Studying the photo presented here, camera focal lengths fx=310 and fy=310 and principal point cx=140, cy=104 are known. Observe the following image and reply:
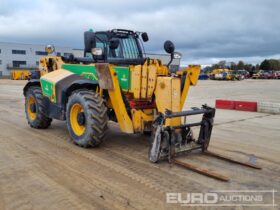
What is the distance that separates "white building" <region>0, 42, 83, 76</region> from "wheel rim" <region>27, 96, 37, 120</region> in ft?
212

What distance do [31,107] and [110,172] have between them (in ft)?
13.9

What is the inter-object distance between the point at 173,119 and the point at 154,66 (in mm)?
1031

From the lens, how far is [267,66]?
293 feet

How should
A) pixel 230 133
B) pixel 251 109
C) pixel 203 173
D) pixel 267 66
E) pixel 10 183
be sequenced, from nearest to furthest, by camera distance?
pixel 10 183, pixel 203 173, pixel 230 133, pixel 251 109, pixel 267 66

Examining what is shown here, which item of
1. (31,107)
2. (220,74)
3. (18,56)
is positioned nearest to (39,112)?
(31,107)

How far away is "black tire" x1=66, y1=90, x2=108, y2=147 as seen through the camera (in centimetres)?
566

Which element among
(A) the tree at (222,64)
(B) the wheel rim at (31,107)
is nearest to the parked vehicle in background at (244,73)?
(A) the tree at (222,64)

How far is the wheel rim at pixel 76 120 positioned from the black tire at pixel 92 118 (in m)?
0.17

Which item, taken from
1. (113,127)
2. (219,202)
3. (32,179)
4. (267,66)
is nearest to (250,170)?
(219,202)

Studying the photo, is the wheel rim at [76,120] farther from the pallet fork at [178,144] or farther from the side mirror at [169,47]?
the side mirror at [169,47]

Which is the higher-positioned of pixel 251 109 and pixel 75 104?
pixel 75 104

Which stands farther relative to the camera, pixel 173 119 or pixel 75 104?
pixel 75 104

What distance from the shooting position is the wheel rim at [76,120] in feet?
20.2

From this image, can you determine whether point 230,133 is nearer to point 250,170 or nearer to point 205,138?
point 205,138
